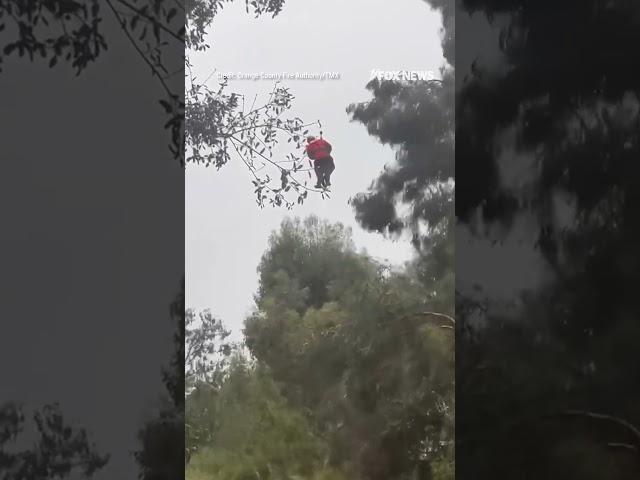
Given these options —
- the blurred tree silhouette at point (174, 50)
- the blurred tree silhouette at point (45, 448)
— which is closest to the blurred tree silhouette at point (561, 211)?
the blurred tree silhouette at point (174, 50)

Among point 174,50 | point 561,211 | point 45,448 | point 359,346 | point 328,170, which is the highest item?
point 174,50

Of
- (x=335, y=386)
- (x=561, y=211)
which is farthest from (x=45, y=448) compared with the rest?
(x=561, y=211)

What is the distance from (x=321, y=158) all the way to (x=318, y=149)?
3cm

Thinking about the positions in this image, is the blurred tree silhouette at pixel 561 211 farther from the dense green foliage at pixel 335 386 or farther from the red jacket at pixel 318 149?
the red jacket at pixel 318 149

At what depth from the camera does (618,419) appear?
5.38 ft

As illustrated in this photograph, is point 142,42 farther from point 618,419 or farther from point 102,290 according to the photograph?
point 618,419

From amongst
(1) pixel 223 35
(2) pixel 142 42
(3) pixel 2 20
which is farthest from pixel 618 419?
(3) pixel 2 20

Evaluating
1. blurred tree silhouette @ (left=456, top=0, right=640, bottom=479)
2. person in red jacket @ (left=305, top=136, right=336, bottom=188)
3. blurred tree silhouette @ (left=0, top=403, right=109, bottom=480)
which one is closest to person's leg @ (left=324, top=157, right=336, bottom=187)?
person in red jacket @ (left=305, top=136, right=336, bottom=188)

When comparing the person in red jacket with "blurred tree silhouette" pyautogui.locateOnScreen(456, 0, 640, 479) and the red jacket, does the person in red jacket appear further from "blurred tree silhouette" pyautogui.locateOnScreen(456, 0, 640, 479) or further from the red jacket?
"blurred tree silhouette" pyautogui.locateOnScreen(456, 0, 640, 479)

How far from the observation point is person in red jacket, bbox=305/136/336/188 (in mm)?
1664

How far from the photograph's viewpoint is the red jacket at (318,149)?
5.45ft

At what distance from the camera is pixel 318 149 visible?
1.66m

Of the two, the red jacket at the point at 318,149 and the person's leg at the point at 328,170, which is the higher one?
the red jacket at the point at 318,149

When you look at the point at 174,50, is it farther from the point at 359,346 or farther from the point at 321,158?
the point at 359,346
